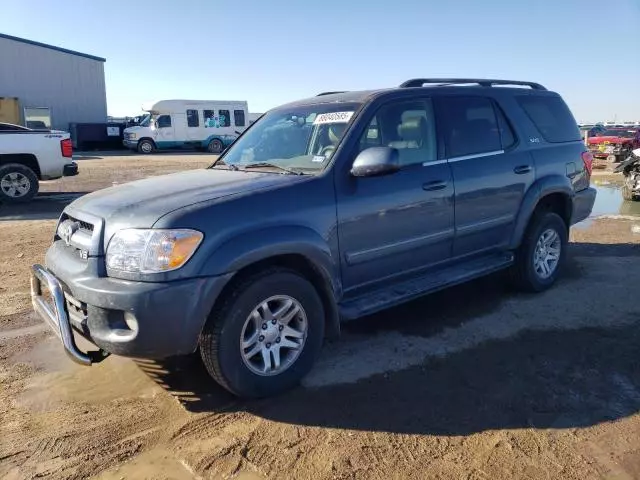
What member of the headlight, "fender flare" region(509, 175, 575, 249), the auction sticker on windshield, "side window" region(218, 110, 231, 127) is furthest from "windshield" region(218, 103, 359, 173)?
"side window" region(218, 110, 231, 127)

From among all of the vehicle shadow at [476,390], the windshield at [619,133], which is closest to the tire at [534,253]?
the vehicle shadow at [476,390]

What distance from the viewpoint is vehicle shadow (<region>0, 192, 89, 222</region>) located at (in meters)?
10.1

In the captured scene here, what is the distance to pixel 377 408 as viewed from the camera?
338 cm

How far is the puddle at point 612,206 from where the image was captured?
400 inches

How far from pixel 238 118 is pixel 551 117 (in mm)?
28270

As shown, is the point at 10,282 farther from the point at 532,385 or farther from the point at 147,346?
the point at 532,385

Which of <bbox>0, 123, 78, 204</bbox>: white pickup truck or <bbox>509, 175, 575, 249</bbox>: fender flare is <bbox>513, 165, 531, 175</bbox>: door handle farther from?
<bbox>0, 123, 78, 204</bbox>: white pickup truck

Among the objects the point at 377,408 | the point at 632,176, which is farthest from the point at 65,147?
the point at 632,176

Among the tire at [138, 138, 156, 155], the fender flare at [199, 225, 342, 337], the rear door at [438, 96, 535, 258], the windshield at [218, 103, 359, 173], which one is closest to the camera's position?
the fender flare at [199, 225, 342, 337]

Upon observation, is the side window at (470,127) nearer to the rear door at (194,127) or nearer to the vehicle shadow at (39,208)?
the vehicle shadow at (39,208)

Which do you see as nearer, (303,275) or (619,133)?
(303,275)

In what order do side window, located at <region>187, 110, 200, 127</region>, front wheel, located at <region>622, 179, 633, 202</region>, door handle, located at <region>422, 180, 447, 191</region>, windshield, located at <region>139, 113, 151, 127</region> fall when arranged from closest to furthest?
1. door handle, located at <region>422, 180, 447, 191</region>
2. front wheel, located at <region>622, 179, 633, 202</region>
3. side window, located at <region>187, 110, 200, 127</region>
4. windshield, located at <region>139, 113, 151, 127</region>

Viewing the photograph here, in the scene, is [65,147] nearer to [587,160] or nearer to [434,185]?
[434,185]

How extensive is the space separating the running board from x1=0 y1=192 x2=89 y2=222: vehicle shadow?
7.76 m
